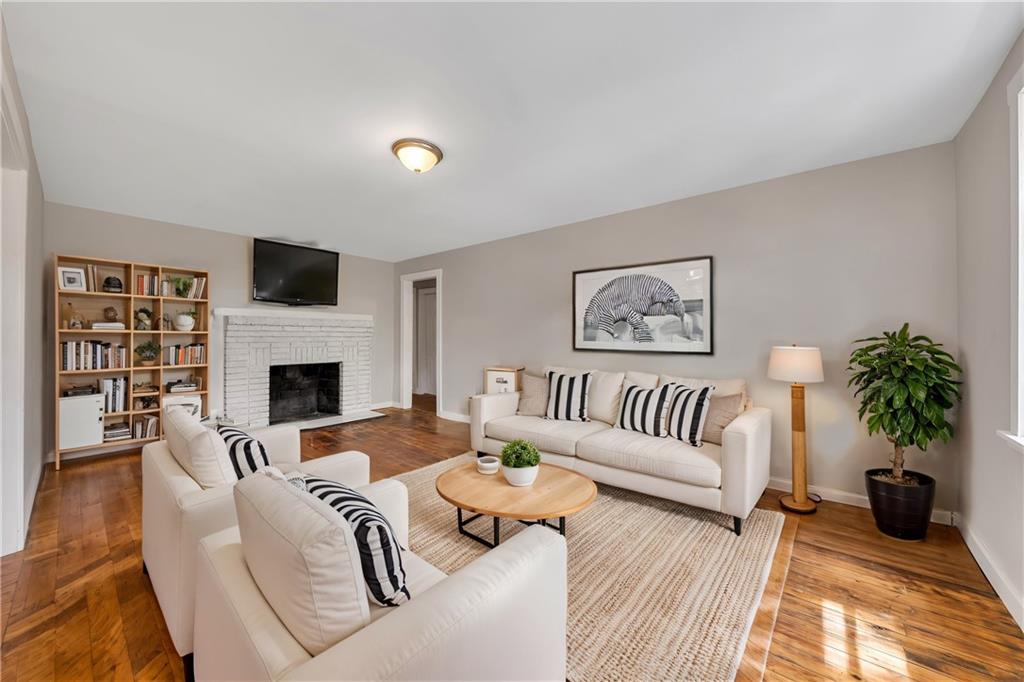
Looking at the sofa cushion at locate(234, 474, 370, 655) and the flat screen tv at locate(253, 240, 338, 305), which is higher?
the flat screen tv at locate(253, 240, 338, 305)

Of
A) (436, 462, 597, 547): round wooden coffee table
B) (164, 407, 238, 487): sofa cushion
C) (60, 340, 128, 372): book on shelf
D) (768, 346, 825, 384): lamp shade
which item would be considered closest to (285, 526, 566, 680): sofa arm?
(436, 462, 597, 547): round wooden coffee table

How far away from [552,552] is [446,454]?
9.94 ft

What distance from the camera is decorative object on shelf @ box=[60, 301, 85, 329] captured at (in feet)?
12.3

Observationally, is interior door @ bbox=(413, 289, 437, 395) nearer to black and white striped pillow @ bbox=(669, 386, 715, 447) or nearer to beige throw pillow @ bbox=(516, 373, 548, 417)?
beige throw pillow @ bbox=(516, 373, 548, 417)

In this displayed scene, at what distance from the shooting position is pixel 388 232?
4816 millimetres

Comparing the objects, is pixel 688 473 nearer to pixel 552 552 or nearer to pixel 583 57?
pixel 552 552

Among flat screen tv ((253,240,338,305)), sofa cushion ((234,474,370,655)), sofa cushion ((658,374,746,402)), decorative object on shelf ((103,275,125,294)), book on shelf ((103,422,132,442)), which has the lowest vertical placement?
book on shelf ((103,422,132,442))

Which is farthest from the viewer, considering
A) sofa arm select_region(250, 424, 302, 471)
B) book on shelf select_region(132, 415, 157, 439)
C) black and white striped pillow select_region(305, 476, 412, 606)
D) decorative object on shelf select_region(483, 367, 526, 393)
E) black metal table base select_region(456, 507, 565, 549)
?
decorative object on shelf select_region(483, 367, 526, 393)

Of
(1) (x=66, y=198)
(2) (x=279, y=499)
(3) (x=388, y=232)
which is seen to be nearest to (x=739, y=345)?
(2) (x=279, y=499)

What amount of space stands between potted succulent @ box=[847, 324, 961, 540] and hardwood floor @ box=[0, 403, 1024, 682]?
0.16m

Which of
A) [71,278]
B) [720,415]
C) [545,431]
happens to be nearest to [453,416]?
[545,431]

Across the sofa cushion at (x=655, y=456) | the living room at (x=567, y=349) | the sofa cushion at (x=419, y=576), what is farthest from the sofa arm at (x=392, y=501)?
the sofa cushion at (x=655, y=456)

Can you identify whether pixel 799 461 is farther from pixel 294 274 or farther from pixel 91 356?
pixel 91 356

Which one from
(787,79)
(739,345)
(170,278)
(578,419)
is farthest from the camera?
(170,278)
